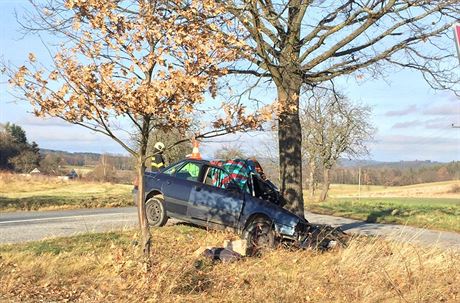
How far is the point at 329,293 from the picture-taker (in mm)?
5949

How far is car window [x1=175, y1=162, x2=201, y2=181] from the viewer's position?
35.5 ft

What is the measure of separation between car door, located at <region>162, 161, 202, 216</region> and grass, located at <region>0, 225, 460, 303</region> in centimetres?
212

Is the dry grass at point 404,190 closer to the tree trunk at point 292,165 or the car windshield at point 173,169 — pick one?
the tree trunk at point 292,165

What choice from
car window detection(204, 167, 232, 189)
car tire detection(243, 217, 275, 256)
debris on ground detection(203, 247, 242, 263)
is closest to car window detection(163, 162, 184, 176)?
car window detection(204, 167, 232, 189)

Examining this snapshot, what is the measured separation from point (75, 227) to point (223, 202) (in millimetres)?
3956

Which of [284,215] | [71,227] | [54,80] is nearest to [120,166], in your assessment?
[71,227]

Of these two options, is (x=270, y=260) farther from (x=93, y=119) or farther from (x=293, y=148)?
(x=293, y=148)

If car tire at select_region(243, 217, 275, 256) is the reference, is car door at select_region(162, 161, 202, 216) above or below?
above

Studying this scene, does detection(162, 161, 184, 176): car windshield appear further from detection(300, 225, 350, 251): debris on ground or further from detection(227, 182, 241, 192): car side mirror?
detection(300, 225, 350, 251): debris on ground

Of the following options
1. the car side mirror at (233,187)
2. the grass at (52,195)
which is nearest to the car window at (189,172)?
the car side mirror at (233,187)

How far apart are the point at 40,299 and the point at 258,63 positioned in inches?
283

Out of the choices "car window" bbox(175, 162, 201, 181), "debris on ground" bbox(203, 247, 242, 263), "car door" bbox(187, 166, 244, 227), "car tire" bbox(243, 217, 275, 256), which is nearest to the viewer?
"debris on ground" bbox(203, 247, 242, 263)

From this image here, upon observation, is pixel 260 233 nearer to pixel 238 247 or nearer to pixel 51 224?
pixel 238 247

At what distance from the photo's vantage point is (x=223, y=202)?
10195mm
